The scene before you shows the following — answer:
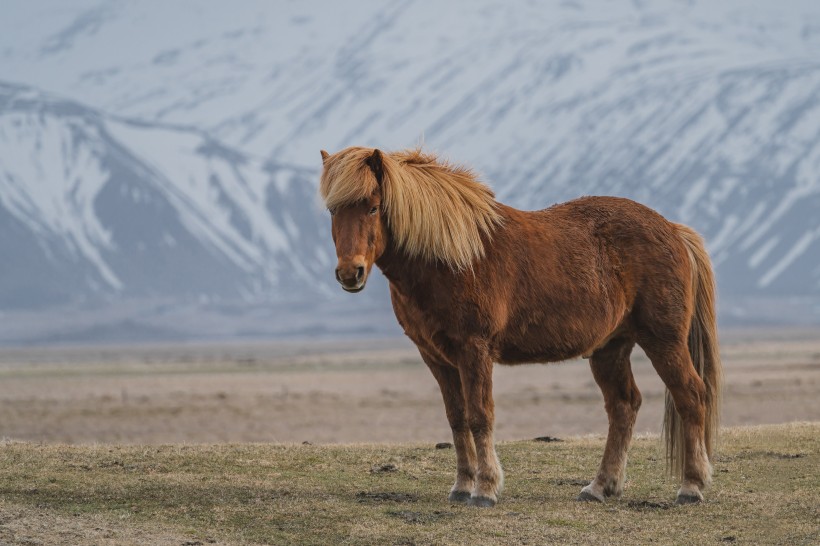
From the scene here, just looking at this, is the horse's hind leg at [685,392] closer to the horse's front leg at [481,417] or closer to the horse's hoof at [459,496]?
the horse's front leg at [481,417]

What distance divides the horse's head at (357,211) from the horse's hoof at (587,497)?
268 centimetres

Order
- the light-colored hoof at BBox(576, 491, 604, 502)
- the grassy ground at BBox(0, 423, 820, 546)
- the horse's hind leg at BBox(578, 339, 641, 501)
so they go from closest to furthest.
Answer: the grassy ground at BBox(0, 423, 820, 546)
the light-colored hoof at BBox(576, 491, 604, 502)
the horse's hind leg at BBox(578, 339, 641, 501)

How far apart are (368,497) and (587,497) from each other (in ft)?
5.96

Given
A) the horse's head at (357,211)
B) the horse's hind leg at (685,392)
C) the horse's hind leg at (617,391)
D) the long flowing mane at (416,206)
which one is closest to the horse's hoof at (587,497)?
the horse's hind leg at (617,391)

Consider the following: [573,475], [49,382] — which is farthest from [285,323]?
[573,475]

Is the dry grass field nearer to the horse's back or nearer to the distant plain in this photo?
the horse's back

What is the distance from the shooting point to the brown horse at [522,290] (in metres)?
10.2

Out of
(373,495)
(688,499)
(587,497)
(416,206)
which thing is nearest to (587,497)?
(587,497)

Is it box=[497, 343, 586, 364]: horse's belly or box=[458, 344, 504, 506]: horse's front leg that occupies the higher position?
box=[497, 343, 586, 364]: horse's belly

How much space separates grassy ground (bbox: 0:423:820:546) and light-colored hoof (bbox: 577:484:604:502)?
0.08 metres

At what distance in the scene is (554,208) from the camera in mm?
11625

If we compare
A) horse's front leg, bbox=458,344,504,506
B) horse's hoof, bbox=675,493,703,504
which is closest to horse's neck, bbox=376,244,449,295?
horse's front leg, bbox=458,344,504,506

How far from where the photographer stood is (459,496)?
10680 mm

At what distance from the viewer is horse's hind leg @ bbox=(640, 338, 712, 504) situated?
1109cm
